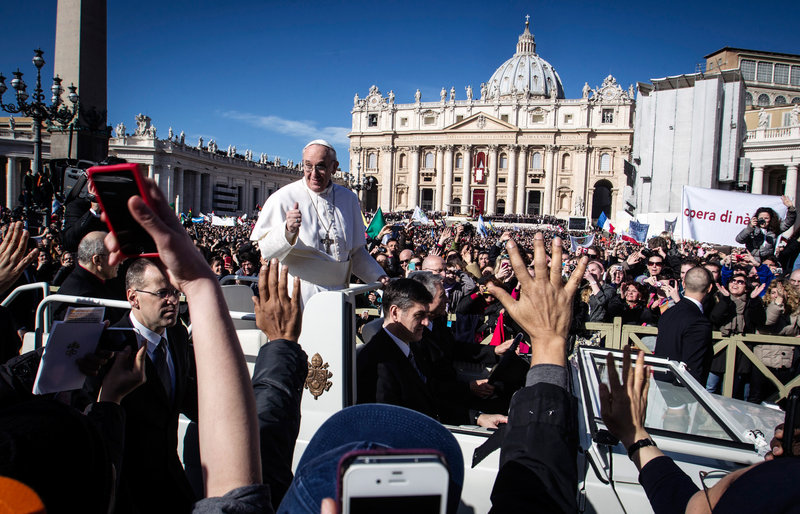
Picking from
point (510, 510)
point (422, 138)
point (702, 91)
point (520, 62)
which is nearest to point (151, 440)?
point (510, 510)

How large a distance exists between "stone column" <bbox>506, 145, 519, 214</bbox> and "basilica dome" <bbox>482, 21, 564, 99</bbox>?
1684cm

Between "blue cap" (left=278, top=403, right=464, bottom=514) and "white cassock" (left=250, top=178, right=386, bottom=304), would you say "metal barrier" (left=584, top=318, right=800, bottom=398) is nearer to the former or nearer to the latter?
"white cassock" (left=250, top=178, right=386, bottom=304)

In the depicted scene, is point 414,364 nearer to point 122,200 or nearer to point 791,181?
point 122,200

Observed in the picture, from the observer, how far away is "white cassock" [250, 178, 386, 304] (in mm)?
3016

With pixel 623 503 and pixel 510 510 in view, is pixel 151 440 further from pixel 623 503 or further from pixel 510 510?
pixel 623 503

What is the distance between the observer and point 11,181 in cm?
3891

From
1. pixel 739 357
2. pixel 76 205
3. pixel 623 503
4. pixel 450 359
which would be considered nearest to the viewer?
pixel 623 503

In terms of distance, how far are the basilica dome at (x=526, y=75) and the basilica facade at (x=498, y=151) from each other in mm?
13192

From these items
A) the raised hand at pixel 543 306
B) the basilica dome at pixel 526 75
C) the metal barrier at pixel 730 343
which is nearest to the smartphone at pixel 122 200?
the raised hand at pixel 543 306

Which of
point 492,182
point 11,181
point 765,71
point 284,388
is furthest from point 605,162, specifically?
point 284,388

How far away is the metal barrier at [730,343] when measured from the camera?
15.8 feet

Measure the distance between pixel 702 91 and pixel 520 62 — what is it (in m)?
72.0

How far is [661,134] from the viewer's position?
2162 cm

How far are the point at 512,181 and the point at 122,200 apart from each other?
70228mm
